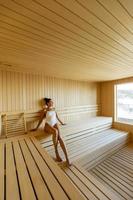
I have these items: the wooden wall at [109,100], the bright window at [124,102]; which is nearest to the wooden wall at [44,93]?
the wooden wall at [109,100]

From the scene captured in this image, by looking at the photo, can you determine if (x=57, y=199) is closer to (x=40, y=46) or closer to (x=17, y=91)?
(x=40, y=46)

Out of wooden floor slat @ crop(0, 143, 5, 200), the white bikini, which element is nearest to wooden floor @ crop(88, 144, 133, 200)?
the white bikini

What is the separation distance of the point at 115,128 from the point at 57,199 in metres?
4.41

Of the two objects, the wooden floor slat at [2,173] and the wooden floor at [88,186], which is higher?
the wooden floor slat at [2,173]

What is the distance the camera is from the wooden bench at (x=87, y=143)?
281 centimetres

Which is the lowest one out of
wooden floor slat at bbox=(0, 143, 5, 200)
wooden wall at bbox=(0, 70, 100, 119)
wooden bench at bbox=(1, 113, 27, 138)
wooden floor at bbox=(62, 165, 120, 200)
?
wooden floor at bbox=(62, 165, 120, 200)

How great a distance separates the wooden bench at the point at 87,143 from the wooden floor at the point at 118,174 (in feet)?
0.61

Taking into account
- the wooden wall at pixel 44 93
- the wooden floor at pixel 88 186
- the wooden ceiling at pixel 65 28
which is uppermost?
Answer: the wooden ceiling at pixel 65 28

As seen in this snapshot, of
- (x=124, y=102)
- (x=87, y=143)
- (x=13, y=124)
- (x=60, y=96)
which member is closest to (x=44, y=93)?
(x=60, y=96)

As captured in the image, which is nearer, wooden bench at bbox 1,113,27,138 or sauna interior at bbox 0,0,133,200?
sauna interior at bbox 0,0,133,200

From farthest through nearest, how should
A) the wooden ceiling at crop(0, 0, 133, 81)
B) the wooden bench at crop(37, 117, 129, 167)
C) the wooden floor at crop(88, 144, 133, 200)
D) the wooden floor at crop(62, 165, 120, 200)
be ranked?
the wooden bench at crop(37, 117, 129, 167)
the wooden floor at crop(88, 144, 133, 200)
the wooden floor at crop(62, 165, 120, 200)
the wooden ceiling at crop(0, 0, 133, 81)

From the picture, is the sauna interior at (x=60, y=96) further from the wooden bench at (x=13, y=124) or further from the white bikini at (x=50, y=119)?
the white bikini at (x=50, y=119)

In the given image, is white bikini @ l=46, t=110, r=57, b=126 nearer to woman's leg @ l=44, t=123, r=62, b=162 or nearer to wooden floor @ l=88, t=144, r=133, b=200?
woman's leg @ l=44, t=123, r=62, b=162

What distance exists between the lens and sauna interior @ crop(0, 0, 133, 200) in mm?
1120
